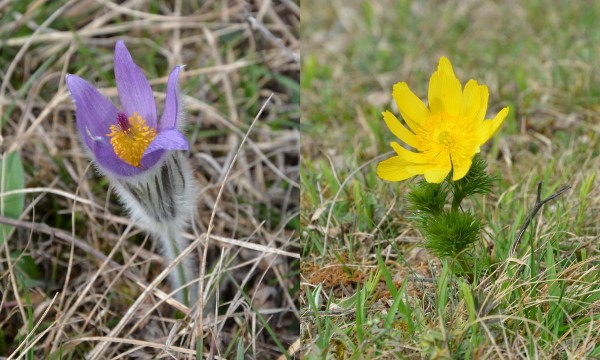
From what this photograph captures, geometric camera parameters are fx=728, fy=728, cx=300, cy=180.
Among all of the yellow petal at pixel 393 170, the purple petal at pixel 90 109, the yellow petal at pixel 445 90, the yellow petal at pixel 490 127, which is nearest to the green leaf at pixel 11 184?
the purple petal at pixel 90 109

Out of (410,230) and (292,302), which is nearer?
(410,230)

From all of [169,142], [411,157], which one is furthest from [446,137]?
[169,142]

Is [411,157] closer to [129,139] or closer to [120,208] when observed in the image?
[129,139]

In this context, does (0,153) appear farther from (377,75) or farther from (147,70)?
(377,75)

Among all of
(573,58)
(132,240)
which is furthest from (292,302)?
(573,58)

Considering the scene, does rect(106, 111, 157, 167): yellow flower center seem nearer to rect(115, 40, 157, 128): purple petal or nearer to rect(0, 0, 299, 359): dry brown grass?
rect(115, 40, 157, 128): purple petal

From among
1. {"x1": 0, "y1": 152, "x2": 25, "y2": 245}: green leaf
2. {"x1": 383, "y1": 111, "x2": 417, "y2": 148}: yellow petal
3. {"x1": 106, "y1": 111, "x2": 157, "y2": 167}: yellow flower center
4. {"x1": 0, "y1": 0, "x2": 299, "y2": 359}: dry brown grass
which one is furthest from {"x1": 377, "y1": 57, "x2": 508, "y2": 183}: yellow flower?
{"x1": 0, "y1": 152, "x2": 25, "y2": 245}: green leaf
